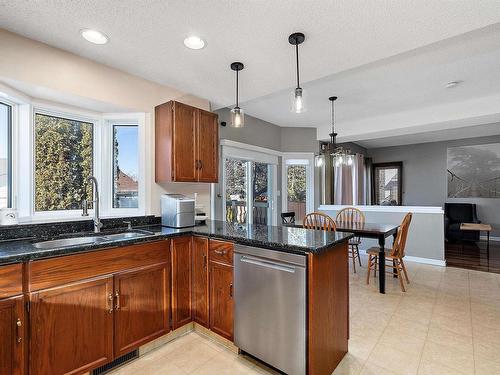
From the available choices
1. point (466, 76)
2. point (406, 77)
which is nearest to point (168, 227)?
point (406, 77)

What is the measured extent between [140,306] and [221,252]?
0.71m

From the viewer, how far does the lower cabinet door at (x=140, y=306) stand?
6.09 feet

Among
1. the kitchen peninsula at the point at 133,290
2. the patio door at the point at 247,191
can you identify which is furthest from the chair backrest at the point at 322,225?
the kitchen peninsula at the point at 133,290

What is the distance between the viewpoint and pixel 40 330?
1518 mm

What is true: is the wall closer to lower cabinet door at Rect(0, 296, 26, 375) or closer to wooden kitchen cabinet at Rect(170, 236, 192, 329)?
wooden kitchen cabinet at Rect(170, 236, 192, 329)

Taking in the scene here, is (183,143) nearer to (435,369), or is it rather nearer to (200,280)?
(200,280)

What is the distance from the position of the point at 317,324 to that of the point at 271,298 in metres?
0.32

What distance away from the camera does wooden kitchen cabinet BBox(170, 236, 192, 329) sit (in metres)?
2.19

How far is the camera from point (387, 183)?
761cm

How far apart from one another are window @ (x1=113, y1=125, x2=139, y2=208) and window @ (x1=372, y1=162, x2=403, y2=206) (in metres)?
6.93

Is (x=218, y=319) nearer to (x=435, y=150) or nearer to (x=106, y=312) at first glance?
(x=106, y=312)

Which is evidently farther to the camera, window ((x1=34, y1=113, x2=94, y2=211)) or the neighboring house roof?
the neighboring house roof

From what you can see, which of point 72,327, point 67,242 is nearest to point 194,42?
point 67,242

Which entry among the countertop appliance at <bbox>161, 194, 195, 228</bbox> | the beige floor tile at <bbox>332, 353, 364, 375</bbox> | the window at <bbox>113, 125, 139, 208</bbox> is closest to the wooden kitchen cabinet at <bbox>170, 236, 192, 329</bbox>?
the countertop appliance at <bbox>161, 194, 195, 228</bbox>
